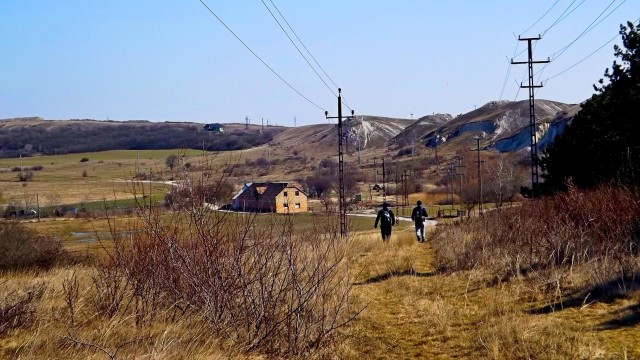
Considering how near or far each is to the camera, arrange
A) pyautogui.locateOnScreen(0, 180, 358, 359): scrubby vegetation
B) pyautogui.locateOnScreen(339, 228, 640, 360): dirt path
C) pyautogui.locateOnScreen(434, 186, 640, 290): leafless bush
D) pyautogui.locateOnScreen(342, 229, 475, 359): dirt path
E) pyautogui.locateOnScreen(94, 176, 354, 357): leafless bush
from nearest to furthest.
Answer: pyautogui.locateOnScreen(0, 180, 358, 359): scrubby vegetation < pyautogui.locateOnScreen(94, 176, 354, 357): leafless bush < pyautogui.locateOnScreen(339, 228, 640, 360): dirt path < pyautogui.locateOnScreen(342, 229, 475, 359): dirt path < pyautogui.locateOnScreen(434, 186, 640, 290): leafless bush

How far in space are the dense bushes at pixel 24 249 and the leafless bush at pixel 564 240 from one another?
1209 cm

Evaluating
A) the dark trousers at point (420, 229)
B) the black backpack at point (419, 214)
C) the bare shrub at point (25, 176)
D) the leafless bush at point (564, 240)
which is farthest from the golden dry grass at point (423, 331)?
the bare shrub at point (25, 176)

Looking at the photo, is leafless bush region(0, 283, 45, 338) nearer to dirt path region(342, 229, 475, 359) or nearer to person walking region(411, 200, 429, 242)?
dirt path region(342, 229, 475, 359)

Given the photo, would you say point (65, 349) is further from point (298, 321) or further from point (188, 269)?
point (298, 321)

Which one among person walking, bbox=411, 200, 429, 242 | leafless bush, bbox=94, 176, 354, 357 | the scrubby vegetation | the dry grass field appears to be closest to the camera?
the scrubby vegetation

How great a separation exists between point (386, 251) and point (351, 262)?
1.95 metres

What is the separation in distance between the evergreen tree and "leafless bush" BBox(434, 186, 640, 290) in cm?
425

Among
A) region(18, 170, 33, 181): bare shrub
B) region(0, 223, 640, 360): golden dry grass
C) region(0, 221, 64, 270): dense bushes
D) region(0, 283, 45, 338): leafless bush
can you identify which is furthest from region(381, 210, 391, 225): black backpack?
region(18, 170, 33, 181): bare shrub

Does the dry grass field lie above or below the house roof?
below

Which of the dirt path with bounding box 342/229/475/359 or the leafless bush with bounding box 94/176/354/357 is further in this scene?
the dirt path with bounding box 342/229/475/359

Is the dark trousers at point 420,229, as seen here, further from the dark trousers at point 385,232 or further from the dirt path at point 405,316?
the dirt path at point 405,316

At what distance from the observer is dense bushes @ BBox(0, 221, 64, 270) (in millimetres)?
17781

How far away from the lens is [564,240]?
1062cm

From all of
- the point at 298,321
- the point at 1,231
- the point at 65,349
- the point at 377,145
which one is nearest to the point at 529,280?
the point at 298,321
